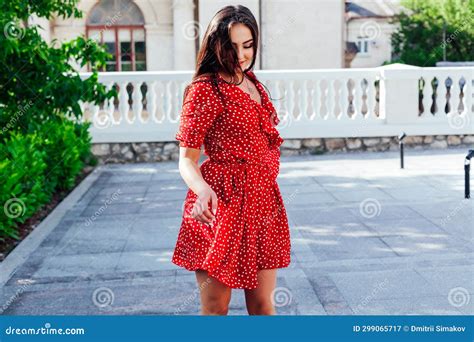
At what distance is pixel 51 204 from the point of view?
1031 cm

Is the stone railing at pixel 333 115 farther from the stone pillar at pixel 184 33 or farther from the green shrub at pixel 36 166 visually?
the stone pillar at pixel 184 33

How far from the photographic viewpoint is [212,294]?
3.42m

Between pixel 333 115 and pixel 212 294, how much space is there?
12.1 metres

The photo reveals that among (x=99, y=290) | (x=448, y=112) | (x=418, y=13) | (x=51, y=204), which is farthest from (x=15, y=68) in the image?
(x=418, y=13)

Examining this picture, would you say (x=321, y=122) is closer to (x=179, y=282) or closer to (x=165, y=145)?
(x=165, y=145)

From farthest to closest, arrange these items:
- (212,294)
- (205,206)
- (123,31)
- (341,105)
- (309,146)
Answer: (123,31) → (341,105) → (309,146) → (212,294) → (205,206)

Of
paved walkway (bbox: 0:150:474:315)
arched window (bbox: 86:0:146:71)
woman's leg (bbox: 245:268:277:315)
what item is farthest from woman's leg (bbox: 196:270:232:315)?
arched window (bbox: 86:0:146:71)

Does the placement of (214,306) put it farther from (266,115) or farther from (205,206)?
(266,115)

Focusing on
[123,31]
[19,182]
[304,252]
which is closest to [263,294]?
[304,252]

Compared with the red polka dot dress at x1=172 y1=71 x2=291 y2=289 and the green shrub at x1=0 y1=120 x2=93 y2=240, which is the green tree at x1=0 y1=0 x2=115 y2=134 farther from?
the red polka dot dress at x1=172 y1=71 x2=291 y2=289

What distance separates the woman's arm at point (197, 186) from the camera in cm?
320

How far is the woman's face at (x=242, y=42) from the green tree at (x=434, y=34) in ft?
118

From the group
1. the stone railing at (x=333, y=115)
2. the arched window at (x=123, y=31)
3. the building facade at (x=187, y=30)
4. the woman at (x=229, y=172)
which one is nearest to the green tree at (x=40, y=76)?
the stone railing at (x=333, y=115)
